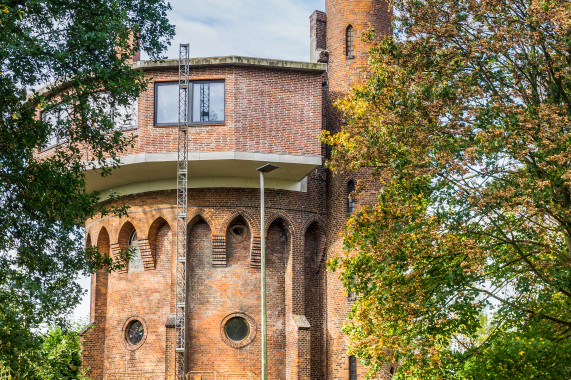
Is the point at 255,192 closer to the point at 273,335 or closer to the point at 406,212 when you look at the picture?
the point at 273,335

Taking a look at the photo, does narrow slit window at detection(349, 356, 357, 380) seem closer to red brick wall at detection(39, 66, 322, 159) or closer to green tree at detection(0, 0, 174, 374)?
red brick wall at detection(39, 66, 322, 159)

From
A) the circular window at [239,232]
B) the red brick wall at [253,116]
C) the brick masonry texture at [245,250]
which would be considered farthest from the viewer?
the circular window at [239,232]

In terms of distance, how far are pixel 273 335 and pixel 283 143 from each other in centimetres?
706

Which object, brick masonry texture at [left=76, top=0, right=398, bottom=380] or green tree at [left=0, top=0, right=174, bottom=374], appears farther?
brick masonry texture at [left=76, top=0, right=398, bottom=380]

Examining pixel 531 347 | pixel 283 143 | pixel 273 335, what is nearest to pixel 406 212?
pixel 531 347

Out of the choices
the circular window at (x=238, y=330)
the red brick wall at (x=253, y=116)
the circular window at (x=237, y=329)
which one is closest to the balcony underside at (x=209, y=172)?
the red brick wall at (x=253, y=116)

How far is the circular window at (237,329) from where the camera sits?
28.5 meters

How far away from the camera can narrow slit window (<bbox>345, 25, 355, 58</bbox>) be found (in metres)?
31.1

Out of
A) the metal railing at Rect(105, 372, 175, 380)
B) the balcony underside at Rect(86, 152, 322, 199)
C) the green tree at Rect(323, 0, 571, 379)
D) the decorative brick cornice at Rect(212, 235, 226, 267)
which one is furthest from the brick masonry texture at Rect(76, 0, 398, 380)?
the green tree at Rect(323, 0, 571, 379)

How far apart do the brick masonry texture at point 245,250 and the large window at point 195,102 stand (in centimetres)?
27

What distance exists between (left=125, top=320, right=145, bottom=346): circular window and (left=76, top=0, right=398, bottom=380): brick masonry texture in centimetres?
29

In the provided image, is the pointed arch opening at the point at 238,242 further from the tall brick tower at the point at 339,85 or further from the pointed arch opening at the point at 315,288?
the tall brick tower at the point at 339,85

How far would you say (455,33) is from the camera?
15906mm

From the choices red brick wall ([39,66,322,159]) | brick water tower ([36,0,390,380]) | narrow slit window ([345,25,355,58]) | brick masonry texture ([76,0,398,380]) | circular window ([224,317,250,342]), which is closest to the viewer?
red brick wall ([39,66,322,159])
